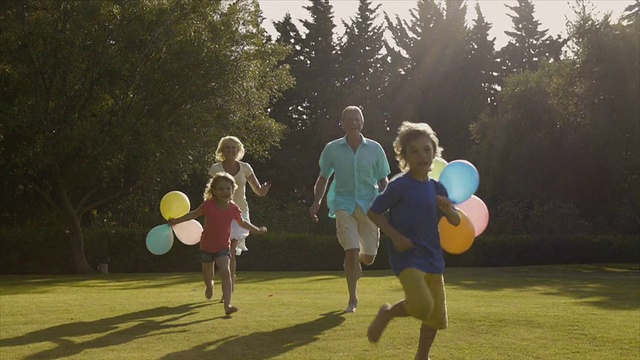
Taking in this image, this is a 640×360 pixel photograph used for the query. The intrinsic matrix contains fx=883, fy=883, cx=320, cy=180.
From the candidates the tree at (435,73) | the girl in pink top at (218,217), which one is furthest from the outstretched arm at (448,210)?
the tree at (435,73)

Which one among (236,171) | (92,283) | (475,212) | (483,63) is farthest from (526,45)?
(475,212)

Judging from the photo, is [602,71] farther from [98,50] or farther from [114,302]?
[114,302]

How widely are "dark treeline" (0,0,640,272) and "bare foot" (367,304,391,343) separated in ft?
71.6

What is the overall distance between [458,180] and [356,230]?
4.21 m

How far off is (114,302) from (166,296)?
1.28 metres

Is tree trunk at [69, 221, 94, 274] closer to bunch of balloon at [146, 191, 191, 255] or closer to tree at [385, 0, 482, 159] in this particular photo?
bunch of balloon at [146, 191, 191, 255]

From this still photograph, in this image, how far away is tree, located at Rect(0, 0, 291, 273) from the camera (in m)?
27.5

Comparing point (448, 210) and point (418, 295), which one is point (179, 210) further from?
point (418, 295)

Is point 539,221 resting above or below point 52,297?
above

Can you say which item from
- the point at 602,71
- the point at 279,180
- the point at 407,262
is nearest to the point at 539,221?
the point at 602,71

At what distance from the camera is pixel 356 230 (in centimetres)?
1130

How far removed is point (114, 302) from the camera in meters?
13.3

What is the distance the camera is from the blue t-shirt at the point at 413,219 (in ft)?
21.3

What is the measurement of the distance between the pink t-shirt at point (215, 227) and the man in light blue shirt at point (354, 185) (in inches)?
45.3
